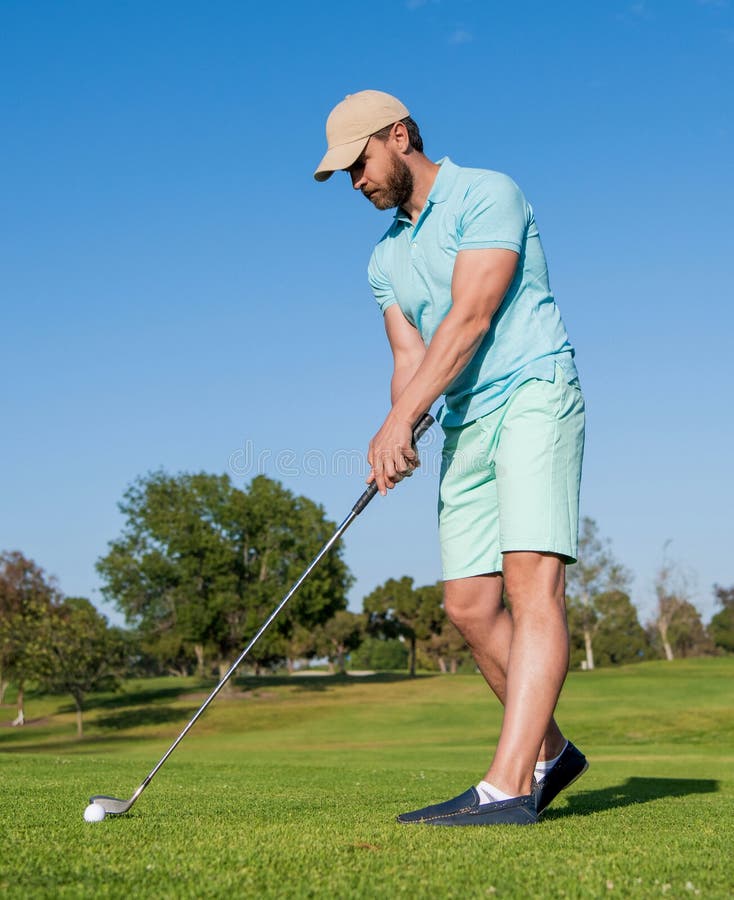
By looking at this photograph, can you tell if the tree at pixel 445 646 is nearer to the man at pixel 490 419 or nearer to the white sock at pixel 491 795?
the man at pixel 490 419

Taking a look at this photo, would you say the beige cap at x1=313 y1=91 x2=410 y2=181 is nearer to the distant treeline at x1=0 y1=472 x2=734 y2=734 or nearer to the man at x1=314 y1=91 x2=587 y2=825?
the man at x1=314 y1=91 x2=587 y2=825

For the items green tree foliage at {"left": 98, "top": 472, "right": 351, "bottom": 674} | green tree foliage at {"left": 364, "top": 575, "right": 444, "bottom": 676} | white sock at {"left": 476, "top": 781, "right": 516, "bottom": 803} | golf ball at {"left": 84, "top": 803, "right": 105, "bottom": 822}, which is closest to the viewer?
golf ball at {"left": 84, "top": 803, "right": 105, "bottom": 822}

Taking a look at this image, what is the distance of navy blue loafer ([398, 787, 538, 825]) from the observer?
345 centimetres

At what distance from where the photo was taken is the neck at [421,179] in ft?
14.3

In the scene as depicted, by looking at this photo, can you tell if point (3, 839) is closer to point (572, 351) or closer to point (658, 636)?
point (572, 351)

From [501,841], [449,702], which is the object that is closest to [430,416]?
[501,841]

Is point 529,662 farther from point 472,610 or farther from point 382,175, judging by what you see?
point 382,175

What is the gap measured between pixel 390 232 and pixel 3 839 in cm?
296

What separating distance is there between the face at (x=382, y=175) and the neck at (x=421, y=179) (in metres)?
0.02

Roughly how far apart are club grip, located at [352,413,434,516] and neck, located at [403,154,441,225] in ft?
3.11

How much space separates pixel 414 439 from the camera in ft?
13.3

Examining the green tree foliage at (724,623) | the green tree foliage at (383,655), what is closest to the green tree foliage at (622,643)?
the green tree foliage at (724,623)

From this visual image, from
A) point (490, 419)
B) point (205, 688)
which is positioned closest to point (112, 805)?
point (490, 419)

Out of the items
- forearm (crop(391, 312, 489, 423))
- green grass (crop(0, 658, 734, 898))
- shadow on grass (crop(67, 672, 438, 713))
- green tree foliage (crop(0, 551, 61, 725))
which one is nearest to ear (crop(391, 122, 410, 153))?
Result: forearm (crop(391, 312, 489, 423))
